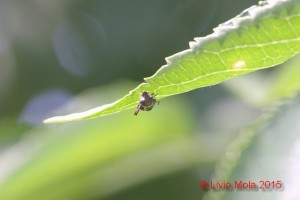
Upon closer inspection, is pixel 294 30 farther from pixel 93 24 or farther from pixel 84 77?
pixel 93 24

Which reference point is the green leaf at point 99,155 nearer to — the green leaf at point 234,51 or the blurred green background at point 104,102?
the blurred green background at point 104,102

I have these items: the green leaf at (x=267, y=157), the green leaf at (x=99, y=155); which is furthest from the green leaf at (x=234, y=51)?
the green leaf at (x=99, y=155)

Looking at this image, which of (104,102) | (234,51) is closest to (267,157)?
(234,51)

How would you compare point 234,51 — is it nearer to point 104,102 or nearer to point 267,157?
point 267,157

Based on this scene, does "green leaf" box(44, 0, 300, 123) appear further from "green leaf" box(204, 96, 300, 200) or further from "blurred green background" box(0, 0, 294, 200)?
"blurred green background" box(0, 0, 294, 200)

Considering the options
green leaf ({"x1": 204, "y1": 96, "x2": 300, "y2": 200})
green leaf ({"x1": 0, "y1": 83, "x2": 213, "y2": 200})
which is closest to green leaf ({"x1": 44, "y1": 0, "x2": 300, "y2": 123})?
green leaf ({"x1": 204, "y1": 96, "x2": 300, "y2": 200})
